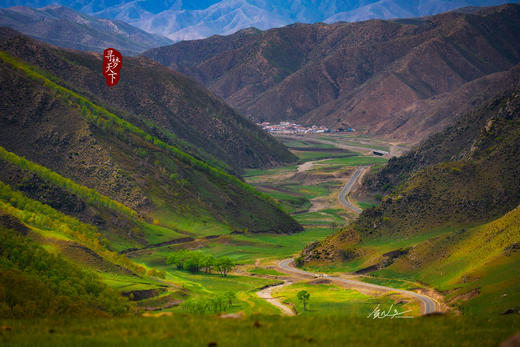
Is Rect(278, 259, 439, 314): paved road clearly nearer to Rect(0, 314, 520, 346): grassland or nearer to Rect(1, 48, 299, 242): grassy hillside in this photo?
Rect(1, 48, 299, 242): grassy hillside

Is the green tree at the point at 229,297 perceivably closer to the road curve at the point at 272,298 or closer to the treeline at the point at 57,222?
the road curve at the point at 272,298

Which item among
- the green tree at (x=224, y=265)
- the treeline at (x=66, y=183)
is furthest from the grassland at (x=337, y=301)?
the treeline at (x=66, y=183)

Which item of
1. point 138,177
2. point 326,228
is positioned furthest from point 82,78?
point 326,228

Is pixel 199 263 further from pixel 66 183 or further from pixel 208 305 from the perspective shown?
pixel 66 183

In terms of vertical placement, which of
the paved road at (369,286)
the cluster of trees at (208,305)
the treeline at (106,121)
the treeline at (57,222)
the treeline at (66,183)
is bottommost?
the cluster of trees at (208,305)

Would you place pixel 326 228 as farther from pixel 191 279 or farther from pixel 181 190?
pixel 191 279

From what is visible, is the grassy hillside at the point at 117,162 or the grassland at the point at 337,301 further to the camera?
the grassy hillside at the point at 117,162
